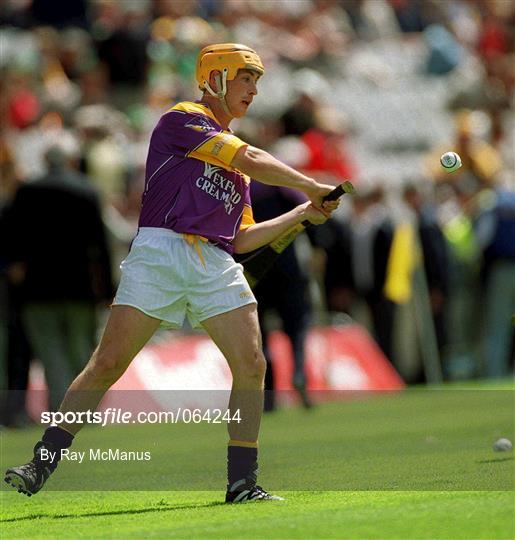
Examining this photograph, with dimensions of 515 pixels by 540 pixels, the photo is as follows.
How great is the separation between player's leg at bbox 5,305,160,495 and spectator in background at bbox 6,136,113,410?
697 cm

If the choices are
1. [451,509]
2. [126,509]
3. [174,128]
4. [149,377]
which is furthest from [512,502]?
[149,377]

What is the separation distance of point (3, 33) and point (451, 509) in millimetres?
17148

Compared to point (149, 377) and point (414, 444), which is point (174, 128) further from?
point (149, 377)

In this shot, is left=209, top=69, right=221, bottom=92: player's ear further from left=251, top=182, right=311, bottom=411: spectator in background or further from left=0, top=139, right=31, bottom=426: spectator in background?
left=0, top=139, right=31, bottom=426: spectator in background

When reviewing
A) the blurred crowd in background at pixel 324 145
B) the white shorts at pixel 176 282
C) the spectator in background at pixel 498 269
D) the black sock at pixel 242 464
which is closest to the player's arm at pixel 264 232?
the white shorts at pixel 176 282

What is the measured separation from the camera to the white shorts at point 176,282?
875 cm

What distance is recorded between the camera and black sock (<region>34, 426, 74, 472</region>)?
28.4 feet

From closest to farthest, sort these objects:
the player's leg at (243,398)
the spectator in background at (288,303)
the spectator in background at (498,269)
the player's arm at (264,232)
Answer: the player's leg at (243,398), the player's arm at (264,232), the spectator in background at (288,303), the spectator in background at (498,269)

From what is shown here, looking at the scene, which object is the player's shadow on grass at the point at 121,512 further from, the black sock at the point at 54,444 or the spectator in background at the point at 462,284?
the spectator in background at the point at 462,284

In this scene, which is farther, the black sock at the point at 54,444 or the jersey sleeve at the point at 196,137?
the jersey sleeve at the point at 196,137

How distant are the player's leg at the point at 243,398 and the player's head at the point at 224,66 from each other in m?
1.27

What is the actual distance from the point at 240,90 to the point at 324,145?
10627 millimetres

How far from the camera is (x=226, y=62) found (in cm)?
905

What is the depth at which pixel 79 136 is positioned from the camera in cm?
1973
